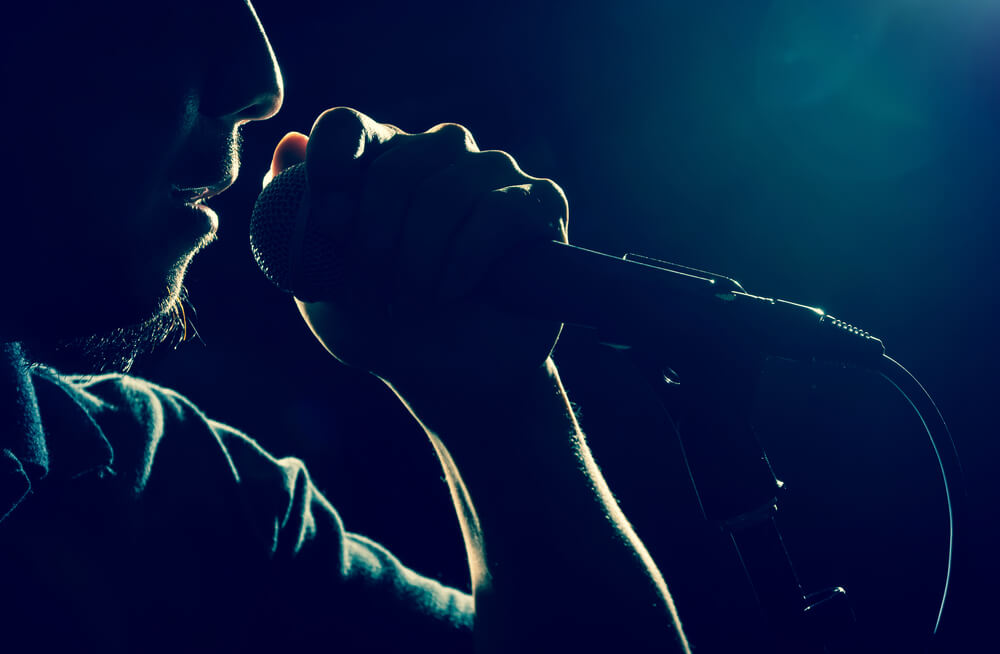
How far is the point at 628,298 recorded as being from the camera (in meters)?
0.55

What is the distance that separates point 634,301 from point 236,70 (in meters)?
0.67

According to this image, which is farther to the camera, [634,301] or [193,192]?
[193,192]

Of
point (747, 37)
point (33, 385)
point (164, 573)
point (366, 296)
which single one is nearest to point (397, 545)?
point (164, 573)

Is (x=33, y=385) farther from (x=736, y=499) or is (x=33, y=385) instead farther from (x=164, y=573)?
(x=736, y=499)

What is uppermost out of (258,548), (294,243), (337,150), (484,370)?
(337,150)

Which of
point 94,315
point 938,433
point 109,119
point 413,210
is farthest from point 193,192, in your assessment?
point 938,433

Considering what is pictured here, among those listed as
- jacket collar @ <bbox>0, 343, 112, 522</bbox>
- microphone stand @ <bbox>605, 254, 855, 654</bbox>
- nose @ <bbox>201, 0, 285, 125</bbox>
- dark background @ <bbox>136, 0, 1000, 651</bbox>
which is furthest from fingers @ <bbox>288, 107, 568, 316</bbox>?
dark background @ <bbox>136, 0, 1000, 651</bbox>

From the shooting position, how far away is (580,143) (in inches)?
93.8

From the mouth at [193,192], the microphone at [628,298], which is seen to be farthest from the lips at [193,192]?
the microphone at [628,298]

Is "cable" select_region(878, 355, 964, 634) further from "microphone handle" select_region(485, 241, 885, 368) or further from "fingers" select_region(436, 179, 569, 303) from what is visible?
"fingers" select_region(436, 179, 569, 303)

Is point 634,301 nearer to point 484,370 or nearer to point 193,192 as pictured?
point 484,370

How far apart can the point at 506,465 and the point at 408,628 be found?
486 millimetres

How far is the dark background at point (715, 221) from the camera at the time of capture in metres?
2.17

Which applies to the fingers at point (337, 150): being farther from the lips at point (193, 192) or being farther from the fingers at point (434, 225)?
the lips at point (193, 192)
